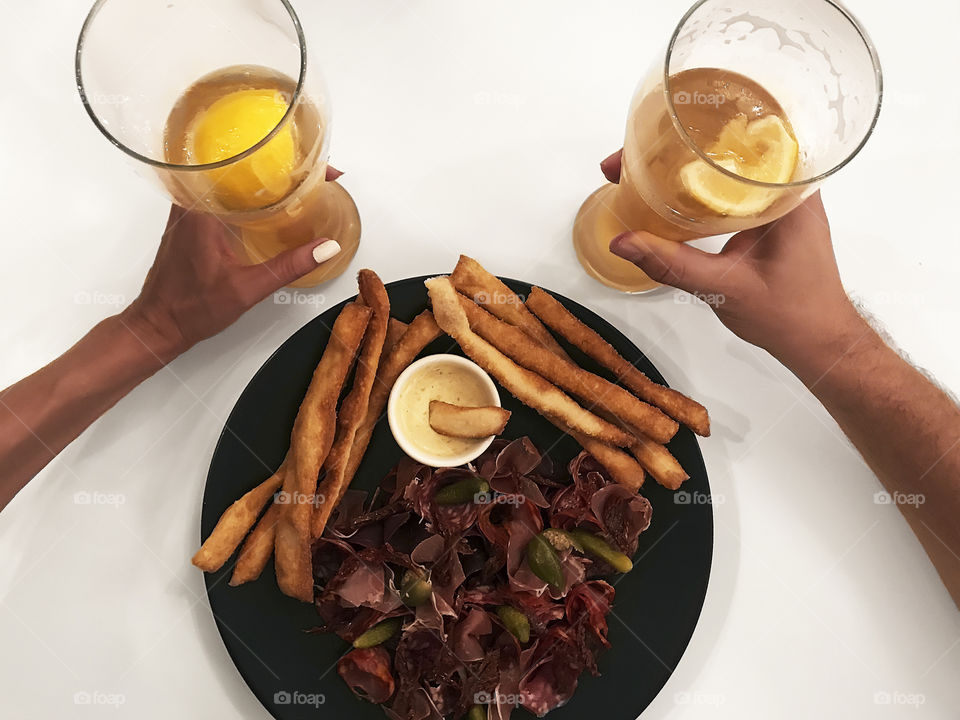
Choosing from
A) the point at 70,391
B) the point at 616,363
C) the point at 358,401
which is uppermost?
the point at 616,363

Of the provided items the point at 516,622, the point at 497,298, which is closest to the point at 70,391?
the point at 497,298

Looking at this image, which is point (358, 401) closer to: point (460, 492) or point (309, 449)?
point (309, 449)

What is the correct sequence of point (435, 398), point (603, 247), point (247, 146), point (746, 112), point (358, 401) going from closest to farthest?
1. point (247, 146)
2. point (746, 112)
3. point (358, 401)
4. point (435, 398)
5. point (603, 247)

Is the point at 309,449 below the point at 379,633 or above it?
above

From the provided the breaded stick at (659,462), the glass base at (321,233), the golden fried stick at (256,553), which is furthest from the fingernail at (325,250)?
the breaded stick at (659,462)

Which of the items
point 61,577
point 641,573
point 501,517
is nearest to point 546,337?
point 501,517

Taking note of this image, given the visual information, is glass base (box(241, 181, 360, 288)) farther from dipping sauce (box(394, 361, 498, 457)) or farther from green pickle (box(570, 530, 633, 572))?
green pickle (box(570, 530, 633, 572))

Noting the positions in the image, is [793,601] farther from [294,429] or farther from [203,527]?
[203,527]
